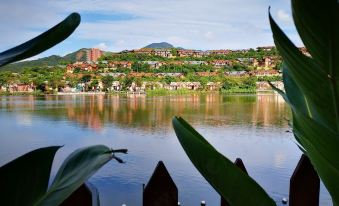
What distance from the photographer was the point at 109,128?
14.5 m

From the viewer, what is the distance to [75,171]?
0.28 m

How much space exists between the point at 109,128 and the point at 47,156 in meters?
14.4

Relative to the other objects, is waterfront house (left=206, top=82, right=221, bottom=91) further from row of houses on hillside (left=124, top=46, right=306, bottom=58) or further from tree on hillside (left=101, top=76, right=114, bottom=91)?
tree on hillside (left=101, top=76, right=114, bottom=91)

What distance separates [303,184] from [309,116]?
1.89ft

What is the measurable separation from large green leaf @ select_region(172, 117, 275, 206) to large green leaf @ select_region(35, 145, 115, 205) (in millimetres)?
53

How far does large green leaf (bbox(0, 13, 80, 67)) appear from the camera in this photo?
280 mm

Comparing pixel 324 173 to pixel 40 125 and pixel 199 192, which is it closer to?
pixel 199 192

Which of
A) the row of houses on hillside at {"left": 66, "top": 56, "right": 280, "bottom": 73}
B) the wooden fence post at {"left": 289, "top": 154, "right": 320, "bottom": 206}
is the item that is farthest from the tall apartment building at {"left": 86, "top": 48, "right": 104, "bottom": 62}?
the wooden fence post at {"left": 289, "top": 154, "right": 320, "bottom": 206}

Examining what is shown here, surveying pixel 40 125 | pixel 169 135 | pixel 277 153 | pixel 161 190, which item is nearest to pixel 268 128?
pixel 169 135

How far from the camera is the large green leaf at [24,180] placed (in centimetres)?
27

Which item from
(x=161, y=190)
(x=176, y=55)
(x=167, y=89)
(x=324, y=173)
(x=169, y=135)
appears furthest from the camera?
(x=176, y=55)

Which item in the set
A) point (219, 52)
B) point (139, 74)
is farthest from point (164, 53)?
point (139, 74)

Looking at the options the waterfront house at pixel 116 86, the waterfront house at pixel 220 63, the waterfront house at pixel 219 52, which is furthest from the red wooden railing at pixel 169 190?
the waterfront house at pixel 219 52

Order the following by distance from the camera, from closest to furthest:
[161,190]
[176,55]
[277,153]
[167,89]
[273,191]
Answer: [161,190], [273,191], [277,153], [167,89], [176,55]
